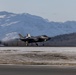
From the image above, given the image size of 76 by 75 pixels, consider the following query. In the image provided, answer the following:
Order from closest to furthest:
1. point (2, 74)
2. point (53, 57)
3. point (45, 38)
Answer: point (2, 74)
point (53, 57)
point (45, 38)

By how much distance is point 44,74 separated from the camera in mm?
24891

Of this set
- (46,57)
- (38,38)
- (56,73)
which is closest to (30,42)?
(38,38)

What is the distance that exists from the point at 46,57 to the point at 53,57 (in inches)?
38.7

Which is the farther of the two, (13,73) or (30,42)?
(30,42)

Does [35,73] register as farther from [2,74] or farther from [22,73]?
[2,74]

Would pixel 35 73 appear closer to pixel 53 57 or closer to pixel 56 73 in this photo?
pixel 56 73

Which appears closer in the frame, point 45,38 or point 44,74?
point 44,74

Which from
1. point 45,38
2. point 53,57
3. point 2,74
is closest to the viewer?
point 2,74

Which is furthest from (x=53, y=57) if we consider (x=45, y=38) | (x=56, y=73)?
(x=45, y=38)

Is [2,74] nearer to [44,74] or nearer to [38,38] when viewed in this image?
[44,74]

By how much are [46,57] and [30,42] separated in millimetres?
103438

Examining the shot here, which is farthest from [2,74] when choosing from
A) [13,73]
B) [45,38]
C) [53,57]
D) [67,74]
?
[45,38]

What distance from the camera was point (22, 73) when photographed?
2553cm

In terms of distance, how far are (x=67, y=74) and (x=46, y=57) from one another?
21.0 meters
